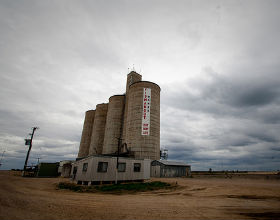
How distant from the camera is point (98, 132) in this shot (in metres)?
63.6

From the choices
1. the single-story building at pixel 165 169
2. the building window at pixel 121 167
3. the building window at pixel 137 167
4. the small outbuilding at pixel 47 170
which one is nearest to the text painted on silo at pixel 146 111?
the single-story building at pixel 165 169

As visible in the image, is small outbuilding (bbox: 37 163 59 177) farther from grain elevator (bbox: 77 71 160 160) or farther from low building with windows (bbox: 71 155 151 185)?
low building with windows (bbox: 71 155 151 185)

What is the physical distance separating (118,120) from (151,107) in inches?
599

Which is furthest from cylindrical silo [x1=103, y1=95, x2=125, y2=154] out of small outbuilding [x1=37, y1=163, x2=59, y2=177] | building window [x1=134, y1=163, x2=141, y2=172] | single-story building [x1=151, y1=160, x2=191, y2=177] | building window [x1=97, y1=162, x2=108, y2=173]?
building window [x1=97, y1=162, x2=108, y2=173]

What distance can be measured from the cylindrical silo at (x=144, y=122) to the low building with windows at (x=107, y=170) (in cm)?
1464

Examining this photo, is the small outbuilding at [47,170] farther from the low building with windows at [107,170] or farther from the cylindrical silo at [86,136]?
the low building with windows at [107,170]

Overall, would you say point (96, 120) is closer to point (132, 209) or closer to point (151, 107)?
point (151, 107)

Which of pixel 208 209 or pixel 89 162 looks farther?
pixel 89 162

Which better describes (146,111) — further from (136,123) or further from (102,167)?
(102,167)

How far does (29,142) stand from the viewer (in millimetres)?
46062

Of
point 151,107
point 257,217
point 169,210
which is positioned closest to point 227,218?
point 257,217

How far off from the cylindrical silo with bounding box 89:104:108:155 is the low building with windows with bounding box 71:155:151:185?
35.2m

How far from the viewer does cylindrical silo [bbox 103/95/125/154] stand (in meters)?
53.8

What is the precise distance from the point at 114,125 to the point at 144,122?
15389 mm
